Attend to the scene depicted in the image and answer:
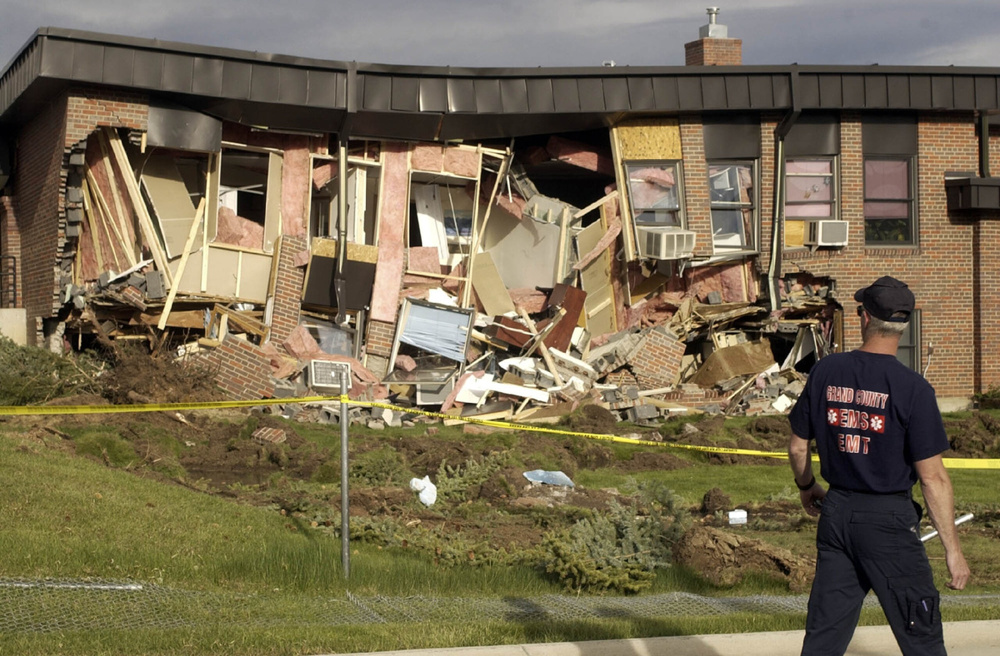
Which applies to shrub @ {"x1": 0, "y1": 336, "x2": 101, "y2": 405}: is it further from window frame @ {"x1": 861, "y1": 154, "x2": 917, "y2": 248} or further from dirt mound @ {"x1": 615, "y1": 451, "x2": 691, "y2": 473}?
window frame @ {"x1": 861, "y1": 154, "x2": 917, "y2": 248}

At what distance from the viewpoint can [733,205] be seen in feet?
67.2

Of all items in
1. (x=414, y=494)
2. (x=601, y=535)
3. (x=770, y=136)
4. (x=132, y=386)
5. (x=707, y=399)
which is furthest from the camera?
(x=770, y=136)

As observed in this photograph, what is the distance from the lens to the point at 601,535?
8.15 m

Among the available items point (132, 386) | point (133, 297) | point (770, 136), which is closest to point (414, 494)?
point (132, 386)

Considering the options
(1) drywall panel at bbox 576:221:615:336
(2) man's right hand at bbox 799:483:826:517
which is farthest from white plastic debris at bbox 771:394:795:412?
(2) man's right hand at bbox 799:483:826:517

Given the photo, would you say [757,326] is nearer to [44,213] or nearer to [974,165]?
[974,165]

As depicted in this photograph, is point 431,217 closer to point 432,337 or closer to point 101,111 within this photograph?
Result: point 432,337

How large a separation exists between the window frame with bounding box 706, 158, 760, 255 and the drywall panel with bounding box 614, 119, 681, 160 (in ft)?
3.21

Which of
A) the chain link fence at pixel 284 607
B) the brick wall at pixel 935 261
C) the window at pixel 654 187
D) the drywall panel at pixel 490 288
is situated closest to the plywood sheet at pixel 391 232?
the drywall panel at pixel 490 288

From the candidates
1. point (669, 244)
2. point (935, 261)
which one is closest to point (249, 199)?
point (669, 244)

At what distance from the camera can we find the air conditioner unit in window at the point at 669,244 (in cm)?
1938

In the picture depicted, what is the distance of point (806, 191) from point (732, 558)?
1381 centimetres

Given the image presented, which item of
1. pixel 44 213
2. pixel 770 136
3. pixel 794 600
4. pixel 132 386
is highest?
pixel 770 136

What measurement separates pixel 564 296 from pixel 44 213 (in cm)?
899
